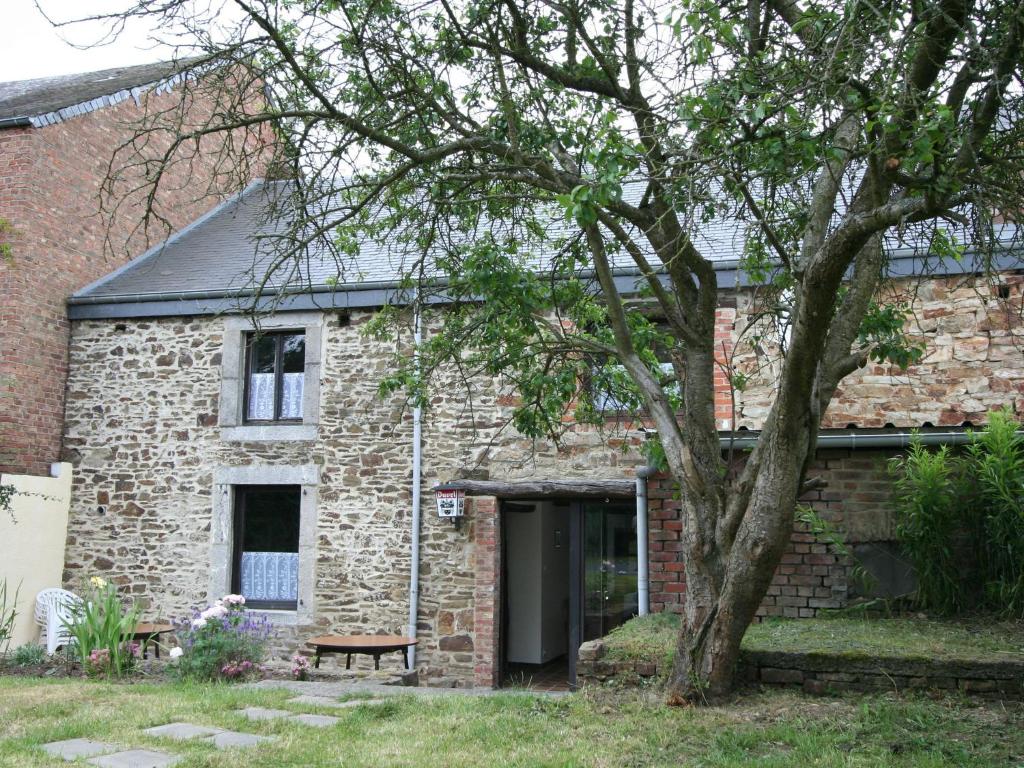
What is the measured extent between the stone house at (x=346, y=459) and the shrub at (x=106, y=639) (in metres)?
2.41

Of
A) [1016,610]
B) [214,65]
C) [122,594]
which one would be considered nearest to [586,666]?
[1016,610]

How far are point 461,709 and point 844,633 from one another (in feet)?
8.58

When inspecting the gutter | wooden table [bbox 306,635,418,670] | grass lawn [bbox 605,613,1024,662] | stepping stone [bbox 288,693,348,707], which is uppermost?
the gutter

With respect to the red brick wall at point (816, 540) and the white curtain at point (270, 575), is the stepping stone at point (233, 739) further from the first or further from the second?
the white curtain at point (270, 575)

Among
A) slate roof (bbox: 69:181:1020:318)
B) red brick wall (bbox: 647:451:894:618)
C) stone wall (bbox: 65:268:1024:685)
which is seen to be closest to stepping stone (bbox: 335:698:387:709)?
red brick wall (bbox: 647:451:894:618)

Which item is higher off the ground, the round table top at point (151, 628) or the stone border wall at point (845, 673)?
the stone border wall at point (845, 673)

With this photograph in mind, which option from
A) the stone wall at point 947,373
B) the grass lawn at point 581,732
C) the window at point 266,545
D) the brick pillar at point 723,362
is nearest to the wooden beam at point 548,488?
the brick pillar at point 723,362

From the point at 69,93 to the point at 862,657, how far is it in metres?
12.7

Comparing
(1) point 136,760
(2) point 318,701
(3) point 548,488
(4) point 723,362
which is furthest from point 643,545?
(1) point 136,760

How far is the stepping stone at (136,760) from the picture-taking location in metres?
4.63

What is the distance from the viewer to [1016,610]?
6.60 m

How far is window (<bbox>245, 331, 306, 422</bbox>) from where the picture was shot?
37.3 feet

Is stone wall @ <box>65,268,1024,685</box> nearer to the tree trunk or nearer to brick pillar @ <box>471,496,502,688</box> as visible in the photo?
brick pillar @ <box>471,496,502,688</box>

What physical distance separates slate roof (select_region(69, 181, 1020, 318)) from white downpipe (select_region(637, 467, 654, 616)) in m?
2.21
